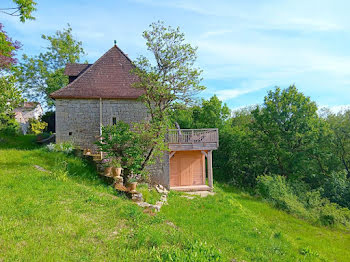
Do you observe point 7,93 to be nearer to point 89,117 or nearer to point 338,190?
point 89,117

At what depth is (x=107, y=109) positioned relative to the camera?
46.3 feet

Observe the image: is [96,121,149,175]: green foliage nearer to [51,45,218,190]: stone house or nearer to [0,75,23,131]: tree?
[51,45,218,190]: stone house

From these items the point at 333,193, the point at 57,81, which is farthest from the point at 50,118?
the point at 333,193

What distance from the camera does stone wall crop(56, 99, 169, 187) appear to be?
1384 cm

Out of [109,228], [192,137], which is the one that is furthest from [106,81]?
[109,228]

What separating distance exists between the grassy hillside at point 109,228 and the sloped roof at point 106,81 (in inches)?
151

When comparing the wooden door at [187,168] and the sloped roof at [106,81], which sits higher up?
the sloped roof at [106,81]

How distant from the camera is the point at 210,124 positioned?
2788cm

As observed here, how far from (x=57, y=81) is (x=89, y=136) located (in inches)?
466

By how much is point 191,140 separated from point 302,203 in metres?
8.31

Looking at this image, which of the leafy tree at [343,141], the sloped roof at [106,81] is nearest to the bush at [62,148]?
the sloped roof at [106,81]

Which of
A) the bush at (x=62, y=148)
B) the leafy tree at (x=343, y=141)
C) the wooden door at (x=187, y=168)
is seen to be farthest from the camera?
the leafy tree at (x=343, y=141)

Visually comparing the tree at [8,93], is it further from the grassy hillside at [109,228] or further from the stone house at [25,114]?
the stone house at [25,114]

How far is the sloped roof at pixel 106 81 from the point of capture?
13.8 m
